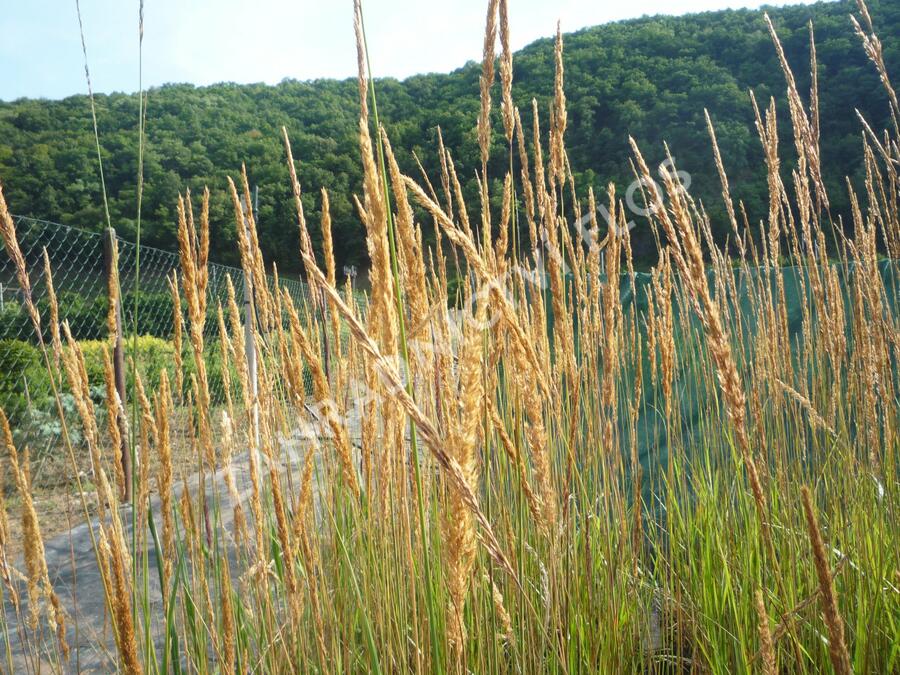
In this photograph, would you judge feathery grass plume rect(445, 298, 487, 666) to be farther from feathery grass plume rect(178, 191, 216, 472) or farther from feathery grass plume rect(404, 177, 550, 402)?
feathery grass plume rect(178, 191, 216, 472)

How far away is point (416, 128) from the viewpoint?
65.8ft

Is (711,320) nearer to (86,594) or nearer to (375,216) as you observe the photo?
(375,216)

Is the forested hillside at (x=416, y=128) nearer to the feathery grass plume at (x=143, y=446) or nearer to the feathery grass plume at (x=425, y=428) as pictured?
the feathery grass plume at (x=143, y=446)

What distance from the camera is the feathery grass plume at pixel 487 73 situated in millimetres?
877

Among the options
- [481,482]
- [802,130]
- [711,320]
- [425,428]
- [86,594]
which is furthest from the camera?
[86,594]

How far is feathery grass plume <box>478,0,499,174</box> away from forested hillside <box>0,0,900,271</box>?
17.8 meters

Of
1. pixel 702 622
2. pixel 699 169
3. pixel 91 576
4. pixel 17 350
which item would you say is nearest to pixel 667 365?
pixel 702 622

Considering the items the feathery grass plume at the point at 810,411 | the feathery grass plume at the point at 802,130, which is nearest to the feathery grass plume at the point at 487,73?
the feathery grass plume at the point at 810,411

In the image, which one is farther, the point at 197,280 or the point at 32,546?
the point at 32,546

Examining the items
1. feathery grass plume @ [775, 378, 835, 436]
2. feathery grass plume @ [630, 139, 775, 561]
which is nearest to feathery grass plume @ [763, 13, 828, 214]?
feathery grass plume @ [775, 378, 835, 436]

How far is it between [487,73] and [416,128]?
65.7ft

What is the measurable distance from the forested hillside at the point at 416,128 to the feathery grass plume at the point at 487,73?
17.8 metres

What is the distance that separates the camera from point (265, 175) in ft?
71.2

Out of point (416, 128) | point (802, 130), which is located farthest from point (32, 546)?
point (416, 128)
